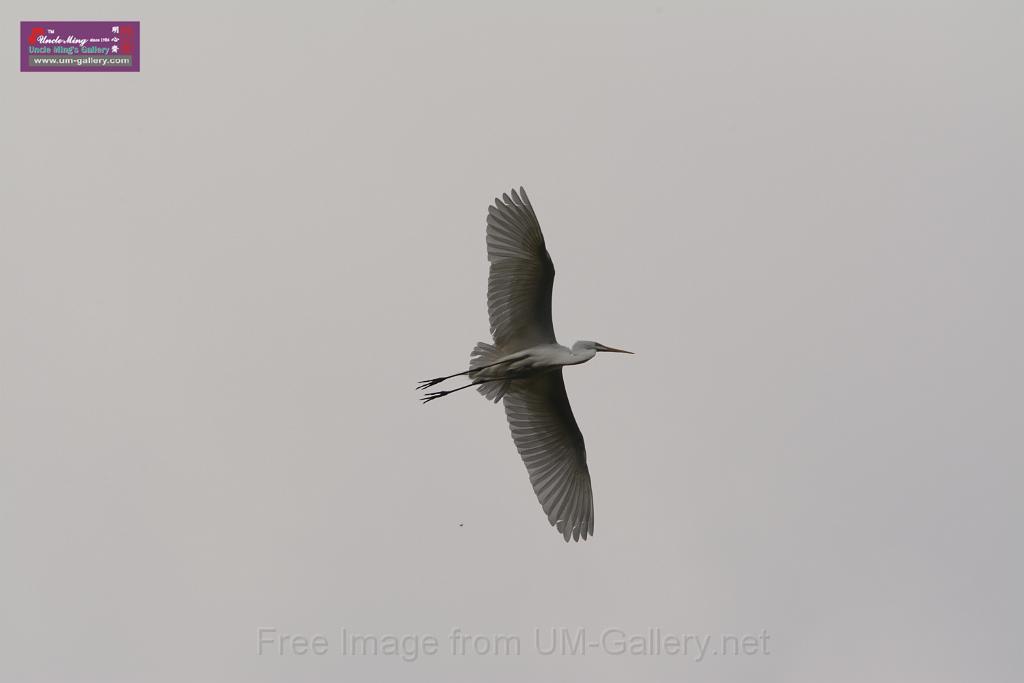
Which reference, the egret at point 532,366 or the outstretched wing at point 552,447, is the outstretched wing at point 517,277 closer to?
the egret at point 532,366

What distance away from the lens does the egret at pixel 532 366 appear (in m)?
14.9

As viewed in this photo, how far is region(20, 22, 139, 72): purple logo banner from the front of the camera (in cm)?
2120

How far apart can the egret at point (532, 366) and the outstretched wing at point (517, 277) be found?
0.03 ft

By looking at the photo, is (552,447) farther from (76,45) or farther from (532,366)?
(76,45)

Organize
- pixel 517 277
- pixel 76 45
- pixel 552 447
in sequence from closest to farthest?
pixel 517 277 < pixel 552 447 < pixel 76 45

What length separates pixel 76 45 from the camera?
21.3m

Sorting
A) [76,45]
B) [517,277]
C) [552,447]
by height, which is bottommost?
[552,447]

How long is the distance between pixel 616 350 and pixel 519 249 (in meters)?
1.78

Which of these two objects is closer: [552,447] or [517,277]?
[517,277]

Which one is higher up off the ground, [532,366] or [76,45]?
[76,45]

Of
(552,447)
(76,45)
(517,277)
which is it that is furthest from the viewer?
(76,45)

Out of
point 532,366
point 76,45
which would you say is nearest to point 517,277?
point 532,366

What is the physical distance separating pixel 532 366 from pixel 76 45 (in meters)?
10.2

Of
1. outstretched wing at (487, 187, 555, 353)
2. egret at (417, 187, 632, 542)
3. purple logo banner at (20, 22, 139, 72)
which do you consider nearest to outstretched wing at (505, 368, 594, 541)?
egret at (417, 187, 632, 542)
